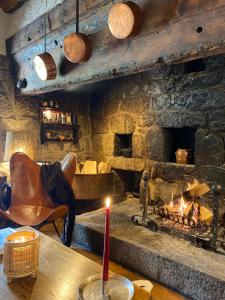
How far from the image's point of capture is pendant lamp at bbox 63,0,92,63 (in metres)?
1.93

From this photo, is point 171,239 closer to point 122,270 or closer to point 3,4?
point 122,270

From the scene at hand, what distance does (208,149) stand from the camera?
2402 millimetres

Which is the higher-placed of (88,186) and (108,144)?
(108,144)

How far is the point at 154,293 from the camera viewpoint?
1.70 meters

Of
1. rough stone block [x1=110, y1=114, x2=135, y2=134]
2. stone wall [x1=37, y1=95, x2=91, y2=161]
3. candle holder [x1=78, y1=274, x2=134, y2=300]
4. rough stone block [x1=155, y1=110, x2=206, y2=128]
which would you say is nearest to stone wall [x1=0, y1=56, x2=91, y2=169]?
stone wall [x1=37, y1=95, x2=91, y2=161]

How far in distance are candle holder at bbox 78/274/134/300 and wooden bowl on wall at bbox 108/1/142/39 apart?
1348 mm

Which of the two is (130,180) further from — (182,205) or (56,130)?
(182,205)

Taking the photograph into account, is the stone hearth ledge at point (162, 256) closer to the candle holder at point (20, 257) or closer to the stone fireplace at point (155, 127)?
the stone fireplace at point (155, 127)

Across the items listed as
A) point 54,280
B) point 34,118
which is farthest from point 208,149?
point 34,118

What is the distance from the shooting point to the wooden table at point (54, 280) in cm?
91

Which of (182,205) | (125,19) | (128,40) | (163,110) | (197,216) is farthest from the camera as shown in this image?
(163,110)

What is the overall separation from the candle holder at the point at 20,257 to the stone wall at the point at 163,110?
6.01 feet

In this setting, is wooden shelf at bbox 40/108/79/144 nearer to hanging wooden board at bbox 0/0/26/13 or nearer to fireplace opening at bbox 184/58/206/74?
hanging wooden board at bbox 0/0/26/13

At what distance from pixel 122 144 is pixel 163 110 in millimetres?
A: 902
